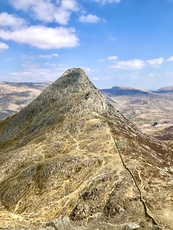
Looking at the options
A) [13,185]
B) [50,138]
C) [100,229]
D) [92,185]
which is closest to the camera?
[100,229]

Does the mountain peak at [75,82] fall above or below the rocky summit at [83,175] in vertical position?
above

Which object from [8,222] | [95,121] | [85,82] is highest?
[85,82]

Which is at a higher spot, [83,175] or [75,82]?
[75,82]

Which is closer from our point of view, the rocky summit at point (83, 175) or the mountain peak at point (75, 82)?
the rocky summit at point (83, 175)

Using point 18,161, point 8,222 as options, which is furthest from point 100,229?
point 18,161

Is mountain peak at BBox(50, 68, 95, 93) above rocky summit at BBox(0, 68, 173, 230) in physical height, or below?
above

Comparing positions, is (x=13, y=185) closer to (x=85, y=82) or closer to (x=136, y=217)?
(x=136, y=217)

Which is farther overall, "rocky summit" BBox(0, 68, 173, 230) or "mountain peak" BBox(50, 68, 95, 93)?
"mountain peak" BBox(50, 68, 95, 93)

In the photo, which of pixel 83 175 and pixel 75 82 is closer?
pixel 83 175
